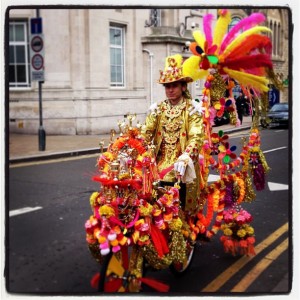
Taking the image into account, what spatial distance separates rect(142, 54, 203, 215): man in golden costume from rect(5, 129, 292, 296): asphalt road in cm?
76

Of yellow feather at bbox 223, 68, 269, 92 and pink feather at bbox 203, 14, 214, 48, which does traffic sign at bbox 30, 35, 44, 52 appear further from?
yellow feather at bbox 223, 68, 269, 92

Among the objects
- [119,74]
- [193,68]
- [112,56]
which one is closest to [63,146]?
[119,74]

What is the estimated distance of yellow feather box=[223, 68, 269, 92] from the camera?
426cm

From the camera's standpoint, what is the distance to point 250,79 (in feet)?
14.2

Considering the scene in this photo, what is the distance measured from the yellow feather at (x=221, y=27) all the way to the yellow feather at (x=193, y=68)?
0.27 metres

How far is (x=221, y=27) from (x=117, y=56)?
6612 mm

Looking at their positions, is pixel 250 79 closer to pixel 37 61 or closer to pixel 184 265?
pixel 184 265

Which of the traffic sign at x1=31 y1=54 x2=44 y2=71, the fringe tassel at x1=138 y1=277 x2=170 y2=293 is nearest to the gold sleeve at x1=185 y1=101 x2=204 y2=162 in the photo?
the fringe tassel at x1=138 y1=277 x2=170 y2=293

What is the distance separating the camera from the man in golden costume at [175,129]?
4.27m

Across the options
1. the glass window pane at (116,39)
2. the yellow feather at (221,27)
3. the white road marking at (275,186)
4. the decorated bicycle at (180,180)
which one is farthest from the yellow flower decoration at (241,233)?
the glass window pane at (116,39)

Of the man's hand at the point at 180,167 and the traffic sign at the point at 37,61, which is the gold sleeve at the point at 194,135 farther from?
the traffic sign at the point at 37,61

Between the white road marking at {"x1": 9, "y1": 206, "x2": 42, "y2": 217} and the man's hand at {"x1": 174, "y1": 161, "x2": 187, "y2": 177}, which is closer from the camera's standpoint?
the man's hand at {"x1": 174, "y1": 161, "x2": 187, "y2": 177}
